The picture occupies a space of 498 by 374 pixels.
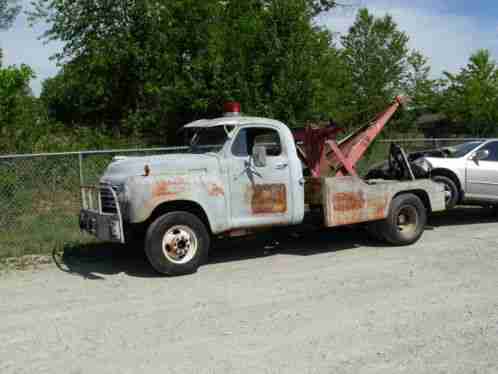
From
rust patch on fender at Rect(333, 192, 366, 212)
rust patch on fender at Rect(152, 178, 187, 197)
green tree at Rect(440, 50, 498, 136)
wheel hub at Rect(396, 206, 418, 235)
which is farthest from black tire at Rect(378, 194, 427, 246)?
green tree at Rect(440, 50, 498, 136)

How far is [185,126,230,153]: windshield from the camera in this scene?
8.20 meters

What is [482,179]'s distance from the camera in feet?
36.6

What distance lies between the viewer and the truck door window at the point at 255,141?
318 inches

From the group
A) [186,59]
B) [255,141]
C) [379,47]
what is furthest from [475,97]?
[255,141]

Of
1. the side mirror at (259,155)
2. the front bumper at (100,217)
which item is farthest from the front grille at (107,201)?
the side mirror at (259,155)

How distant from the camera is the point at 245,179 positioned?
26.1ft

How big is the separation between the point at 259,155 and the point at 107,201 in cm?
219

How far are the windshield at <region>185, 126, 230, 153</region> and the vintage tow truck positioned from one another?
2 cm

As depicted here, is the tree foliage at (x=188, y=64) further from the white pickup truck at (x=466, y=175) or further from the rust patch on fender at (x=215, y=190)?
the rust patch on fender at (x=215, y=190)

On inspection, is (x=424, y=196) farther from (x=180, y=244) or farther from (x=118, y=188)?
(x=118, y=188)

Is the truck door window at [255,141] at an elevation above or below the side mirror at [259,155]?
above

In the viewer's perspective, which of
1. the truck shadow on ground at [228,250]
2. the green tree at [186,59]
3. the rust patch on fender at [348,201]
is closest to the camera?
the truck shadow on ground at [228,250]

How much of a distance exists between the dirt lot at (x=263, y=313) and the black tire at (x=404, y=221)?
293 mm

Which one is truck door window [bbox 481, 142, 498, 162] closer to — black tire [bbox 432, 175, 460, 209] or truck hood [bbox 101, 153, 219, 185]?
black tire [bbox 432, 175, 460, 209]
